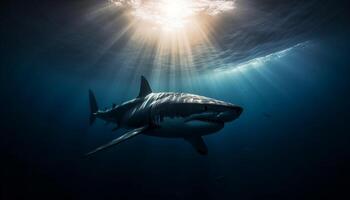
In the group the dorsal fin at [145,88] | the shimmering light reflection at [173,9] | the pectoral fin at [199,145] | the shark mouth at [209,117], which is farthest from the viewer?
the shimmering light reflection at [173,9]

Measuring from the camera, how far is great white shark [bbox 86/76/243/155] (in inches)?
174

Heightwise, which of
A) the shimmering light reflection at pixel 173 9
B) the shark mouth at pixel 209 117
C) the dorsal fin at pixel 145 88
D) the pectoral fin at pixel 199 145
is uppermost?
the shimmering light reflection at pixel 173 9

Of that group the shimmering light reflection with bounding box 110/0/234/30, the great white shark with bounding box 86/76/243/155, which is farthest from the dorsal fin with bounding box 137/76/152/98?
the shimmering light reflection with bounding box 110/0/234/30

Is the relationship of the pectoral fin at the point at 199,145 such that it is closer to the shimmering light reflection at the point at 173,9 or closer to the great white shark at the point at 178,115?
the great white shark at the point at 178,115

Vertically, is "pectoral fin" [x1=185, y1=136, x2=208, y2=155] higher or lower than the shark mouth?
lower

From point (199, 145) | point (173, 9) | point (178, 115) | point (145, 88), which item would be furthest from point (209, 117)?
point (173, 9)

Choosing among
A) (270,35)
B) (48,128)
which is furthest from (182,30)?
(48,128)

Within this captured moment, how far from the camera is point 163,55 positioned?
67.4ft

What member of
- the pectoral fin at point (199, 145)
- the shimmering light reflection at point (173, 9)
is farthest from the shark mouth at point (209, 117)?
the shimmering light reflection at point (173, 9)

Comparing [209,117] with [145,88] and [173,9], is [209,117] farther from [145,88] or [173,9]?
[173,9]

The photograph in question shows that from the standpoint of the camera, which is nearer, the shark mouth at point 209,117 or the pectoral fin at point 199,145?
the shark mouth at point 209,117

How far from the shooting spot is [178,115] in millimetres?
5109

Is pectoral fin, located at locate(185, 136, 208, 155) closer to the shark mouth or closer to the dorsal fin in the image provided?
the shark mouth

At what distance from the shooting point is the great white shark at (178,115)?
14.5ft
